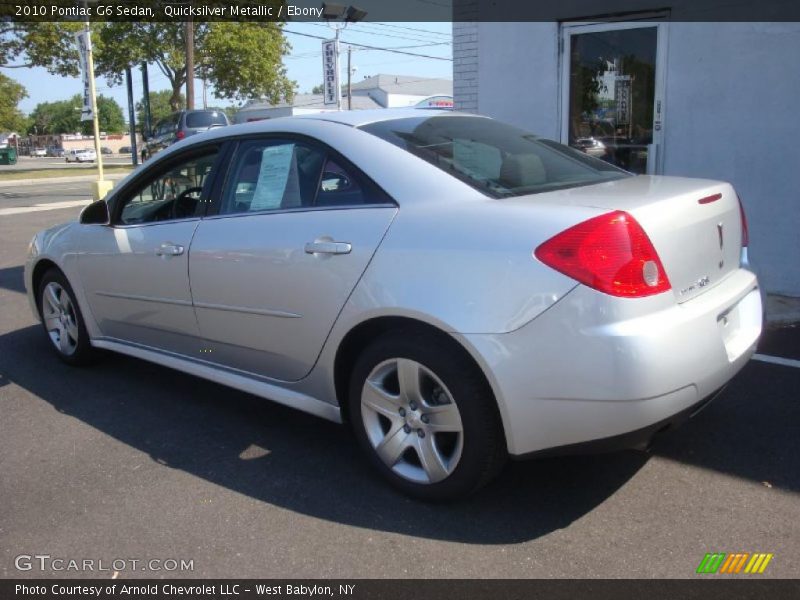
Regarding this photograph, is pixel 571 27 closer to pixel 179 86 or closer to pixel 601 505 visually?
pixel 601 505

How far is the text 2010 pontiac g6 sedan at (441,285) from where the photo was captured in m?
2.54

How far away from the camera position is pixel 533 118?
7.71 meters

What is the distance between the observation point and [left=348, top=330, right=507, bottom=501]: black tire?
2748 millimetres

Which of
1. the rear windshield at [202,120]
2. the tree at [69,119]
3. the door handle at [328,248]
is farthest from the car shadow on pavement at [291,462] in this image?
the tree at [69,119]

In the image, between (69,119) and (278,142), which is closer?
(278,142)

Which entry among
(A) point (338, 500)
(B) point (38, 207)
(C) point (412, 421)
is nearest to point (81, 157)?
(B) point (38, 207)

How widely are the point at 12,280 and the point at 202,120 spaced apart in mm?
13416

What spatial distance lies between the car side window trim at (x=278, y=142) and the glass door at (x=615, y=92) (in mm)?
4532

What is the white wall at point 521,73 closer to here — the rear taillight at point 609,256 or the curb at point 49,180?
the rear taillight at point 609,256

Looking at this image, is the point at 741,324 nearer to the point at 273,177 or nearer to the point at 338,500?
the point at 338,500

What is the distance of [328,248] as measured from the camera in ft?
10.2

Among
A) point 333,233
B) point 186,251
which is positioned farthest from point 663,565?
point 186,251

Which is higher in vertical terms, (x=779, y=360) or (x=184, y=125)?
(x=184, y=125)

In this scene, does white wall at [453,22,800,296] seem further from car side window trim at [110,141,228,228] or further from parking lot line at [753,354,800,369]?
car side window trim at [110,141,228,228]
